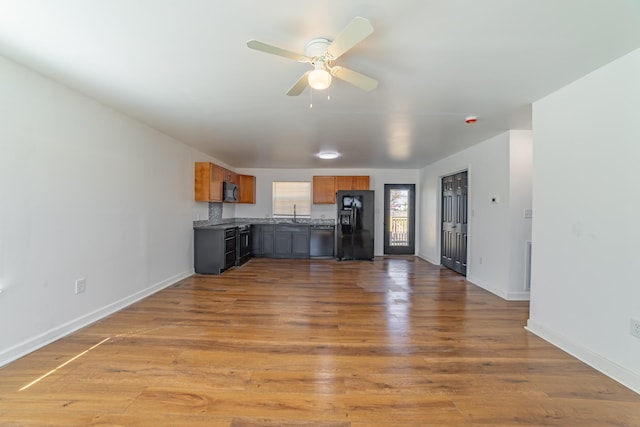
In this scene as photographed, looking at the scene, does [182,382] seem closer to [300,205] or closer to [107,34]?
[107,34]

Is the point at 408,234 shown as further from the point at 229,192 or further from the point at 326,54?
the point at 326,54

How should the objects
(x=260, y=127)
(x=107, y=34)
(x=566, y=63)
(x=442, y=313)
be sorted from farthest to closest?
(x=260, y=127) < (x=442, y=313) < (x=566, y=63) < (x=107, y=34)

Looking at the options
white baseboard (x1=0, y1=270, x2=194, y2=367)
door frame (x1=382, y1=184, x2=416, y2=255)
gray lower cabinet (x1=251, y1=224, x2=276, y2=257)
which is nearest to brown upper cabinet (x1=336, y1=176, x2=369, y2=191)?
door frame (x1=382, y1=184, x2=416, y2=255)

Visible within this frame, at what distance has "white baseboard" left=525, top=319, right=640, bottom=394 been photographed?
1877 millimetres

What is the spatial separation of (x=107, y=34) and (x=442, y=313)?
3898 mm

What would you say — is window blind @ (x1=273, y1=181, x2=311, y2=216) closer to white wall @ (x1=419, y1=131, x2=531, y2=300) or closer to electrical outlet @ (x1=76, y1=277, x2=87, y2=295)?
white wall @ (x1=419, y1=131, x2=531, y2=300)

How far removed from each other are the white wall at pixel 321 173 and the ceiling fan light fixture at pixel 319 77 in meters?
5.29

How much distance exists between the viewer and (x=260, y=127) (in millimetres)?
3598

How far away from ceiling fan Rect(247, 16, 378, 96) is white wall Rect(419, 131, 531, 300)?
2.85 meters

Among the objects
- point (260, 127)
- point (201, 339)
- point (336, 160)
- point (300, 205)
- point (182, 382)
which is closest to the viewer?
point (182, 382)

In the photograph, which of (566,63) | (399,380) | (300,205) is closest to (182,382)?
(399,380)

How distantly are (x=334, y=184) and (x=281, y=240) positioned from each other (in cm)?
192

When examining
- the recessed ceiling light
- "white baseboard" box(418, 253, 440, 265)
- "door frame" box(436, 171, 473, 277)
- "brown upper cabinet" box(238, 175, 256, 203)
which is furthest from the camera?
"brown upper cabinet" box(238, 175, 256, 203)

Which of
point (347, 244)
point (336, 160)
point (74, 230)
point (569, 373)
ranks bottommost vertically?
point (569, 373)
